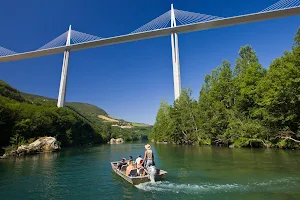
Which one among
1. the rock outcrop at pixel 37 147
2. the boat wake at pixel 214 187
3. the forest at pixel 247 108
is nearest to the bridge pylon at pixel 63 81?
the rock outcrop at pixel 37 147

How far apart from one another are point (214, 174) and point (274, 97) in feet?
52.2

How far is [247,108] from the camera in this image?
37031 millimetres

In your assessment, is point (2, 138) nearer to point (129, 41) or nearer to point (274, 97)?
point (129, 41)

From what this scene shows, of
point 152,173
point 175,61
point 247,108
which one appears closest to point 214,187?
point 152,173

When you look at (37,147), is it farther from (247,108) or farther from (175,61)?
(247,108)

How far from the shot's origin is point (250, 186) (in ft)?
34.9

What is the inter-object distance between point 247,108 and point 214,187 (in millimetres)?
29188

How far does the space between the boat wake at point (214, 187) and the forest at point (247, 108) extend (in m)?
15.3

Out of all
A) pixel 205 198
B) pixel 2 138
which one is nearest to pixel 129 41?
pixel 2 138

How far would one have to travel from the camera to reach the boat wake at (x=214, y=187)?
10109mm

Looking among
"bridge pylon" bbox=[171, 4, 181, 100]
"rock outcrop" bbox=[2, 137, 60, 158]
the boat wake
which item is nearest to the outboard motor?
the boat wake

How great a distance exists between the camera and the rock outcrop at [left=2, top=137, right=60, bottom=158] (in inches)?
1284

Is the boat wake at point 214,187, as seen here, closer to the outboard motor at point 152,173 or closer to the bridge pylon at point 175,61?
the outboard motor at point 152,173

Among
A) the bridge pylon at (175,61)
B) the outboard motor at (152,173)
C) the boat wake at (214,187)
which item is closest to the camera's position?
the boat wake at (214,187)
